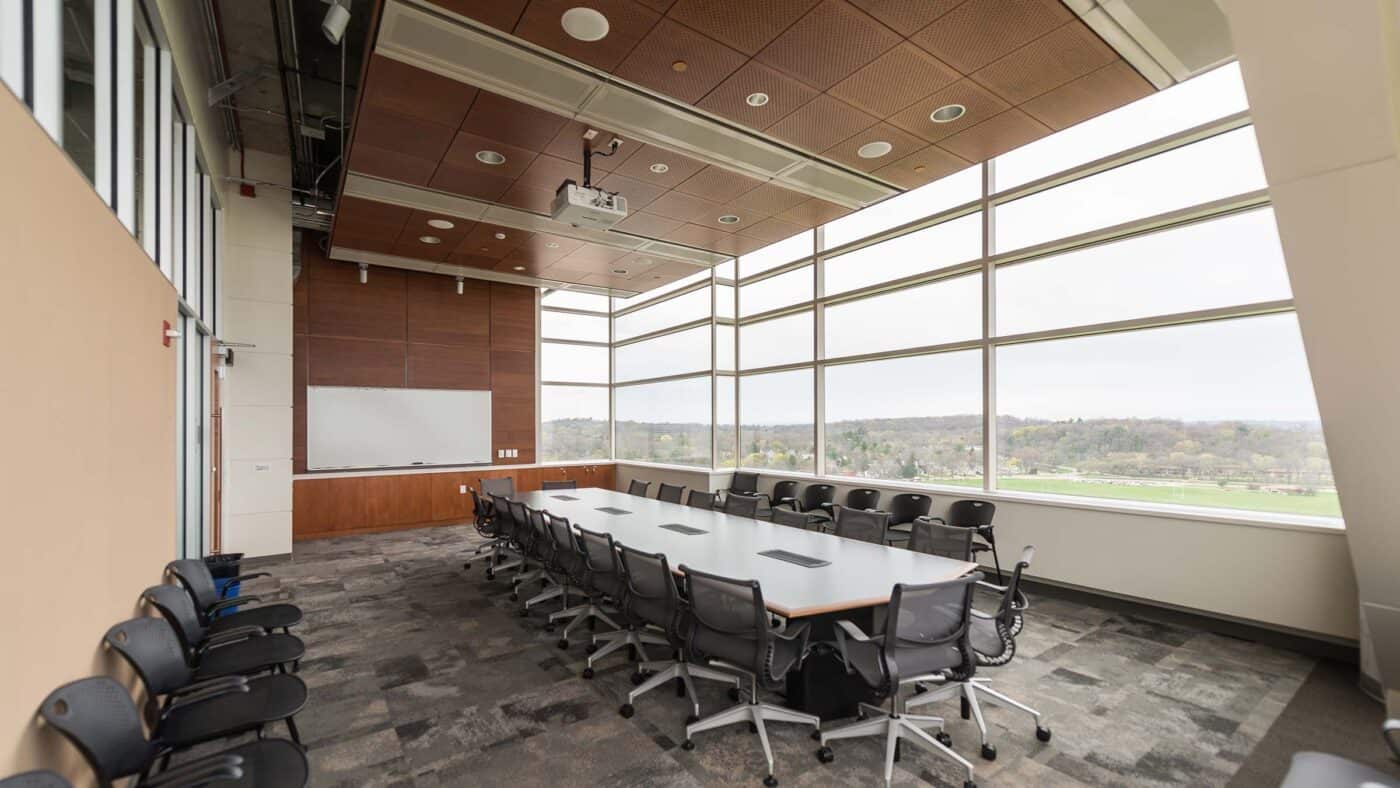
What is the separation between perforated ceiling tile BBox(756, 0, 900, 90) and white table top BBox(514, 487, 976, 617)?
10.8 feet

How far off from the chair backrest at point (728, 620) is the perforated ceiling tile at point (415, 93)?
364 centimetres

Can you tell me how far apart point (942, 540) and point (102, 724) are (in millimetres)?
4458

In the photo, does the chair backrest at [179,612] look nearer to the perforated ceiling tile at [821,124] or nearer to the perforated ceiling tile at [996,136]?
A: the perforated ceiling tile at [821,124]

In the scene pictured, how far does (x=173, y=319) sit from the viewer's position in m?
4.13

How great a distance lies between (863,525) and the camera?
494cm

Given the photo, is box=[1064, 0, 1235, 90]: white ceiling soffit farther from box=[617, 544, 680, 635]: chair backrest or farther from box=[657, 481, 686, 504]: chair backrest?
box=[657, 481, 686, 504]: chair backrest

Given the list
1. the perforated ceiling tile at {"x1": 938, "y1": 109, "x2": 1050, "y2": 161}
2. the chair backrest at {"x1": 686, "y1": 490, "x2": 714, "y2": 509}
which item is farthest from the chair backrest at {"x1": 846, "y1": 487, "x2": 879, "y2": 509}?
the perforated ceiling tile at {"x1": 938, "y1": 109, "x2": 1050, "y2": 161}

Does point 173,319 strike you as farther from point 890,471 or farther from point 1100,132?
point 1100,132

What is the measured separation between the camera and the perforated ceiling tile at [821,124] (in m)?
4.42

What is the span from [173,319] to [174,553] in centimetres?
166

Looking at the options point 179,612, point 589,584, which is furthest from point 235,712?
point 589,584

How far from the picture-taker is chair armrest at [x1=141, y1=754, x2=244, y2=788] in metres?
1.75

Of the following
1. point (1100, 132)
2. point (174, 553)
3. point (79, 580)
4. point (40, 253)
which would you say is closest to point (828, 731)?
point (79, 580)

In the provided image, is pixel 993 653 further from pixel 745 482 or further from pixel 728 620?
pixel 745 482
